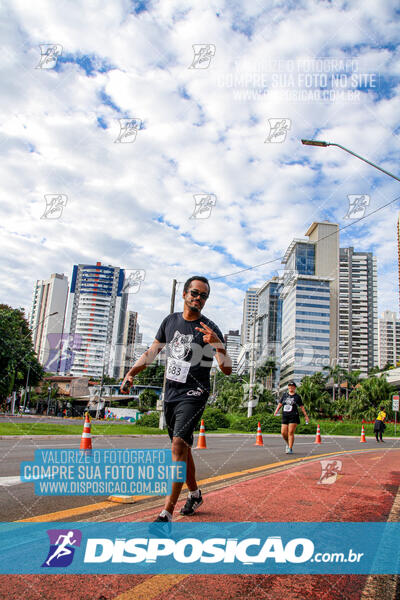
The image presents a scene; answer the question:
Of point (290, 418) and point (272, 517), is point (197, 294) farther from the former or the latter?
point (290, 418)

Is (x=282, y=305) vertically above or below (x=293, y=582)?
above

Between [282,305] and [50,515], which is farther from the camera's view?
[282,305]

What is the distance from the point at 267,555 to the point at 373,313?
205 m

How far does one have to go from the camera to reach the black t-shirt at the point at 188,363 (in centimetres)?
351

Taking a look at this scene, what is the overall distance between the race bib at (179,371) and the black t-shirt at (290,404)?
6998 mm

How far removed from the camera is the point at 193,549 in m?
2.73

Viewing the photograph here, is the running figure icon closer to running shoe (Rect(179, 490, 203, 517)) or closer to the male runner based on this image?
the male runner

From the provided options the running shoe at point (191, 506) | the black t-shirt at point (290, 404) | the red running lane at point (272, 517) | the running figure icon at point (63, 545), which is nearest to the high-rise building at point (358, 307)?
the black t-shirt at point (290, 404)

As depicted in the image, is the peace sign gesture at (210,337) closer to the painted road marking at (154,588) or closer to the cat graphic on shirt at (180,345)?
the cat graphic on shirt at (180,345)

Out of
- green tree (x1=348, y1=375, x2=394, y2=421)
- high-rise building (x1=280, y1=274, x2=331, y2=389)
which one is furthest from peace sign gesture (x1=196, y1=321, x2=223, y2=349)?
high-rise building (x1=280, y1=274, x2=331, y2=389)

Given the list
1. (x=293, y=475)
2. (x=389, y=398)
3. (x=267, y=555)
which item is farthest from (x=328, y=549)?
(x=389, y=398)

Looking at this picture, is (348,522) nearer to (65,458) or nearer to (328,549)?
(328,549)

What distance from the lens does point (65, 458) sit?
7297mm

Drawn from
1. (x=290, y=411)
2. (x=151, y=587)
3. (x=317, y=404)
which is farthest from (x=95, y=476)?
(x=317, y=404)
